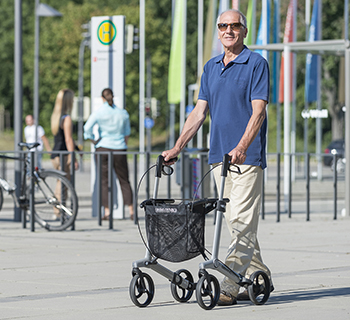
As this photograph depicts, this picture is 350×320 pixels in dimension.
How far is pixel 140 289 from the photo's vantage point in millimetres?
5152

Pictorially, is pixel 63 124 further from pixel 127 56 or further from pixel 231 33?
pixel 127 56

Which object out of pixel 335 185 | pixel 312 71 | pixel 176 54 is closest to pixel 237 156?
pixel 335 185

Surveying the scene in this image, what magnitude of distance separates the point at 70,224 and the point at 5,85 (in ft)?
196

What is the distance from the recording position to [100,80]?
12.4m

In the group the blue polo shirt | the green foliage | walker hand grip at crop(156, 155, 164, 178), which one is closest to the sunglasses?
the blue polo shirt

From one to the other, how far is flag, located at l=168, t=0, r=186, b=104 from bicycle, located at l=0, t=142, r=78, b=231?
34.1 feet

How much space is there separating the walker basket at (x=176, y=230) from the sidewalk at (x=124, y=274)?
392mm

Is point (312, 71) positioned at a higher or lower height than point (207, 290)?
higher

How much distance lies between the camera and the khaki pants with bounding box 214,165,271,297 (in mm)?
5266

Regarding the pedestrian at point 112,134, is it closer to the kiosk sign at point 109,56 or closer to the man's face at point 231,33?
the kiosk sign at point 109,56

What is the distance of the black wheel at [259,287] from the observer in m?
5.19

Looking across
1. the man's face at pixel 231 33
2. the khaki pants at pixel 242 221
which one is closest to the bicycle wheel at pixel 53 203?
the khaki pants at pixel 242 221

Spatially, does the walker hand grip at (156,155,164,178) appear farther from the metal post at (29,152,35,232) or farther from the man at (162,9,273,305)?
the metal post at (29,152,35,232)

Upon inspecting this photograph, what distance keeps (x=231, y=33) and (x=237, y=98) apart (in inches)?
16.8
